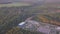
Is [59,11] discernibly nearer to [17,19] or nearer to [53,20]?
[53,20]

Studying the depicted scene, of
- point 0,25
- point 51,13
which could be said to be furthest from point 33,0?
point 0,25

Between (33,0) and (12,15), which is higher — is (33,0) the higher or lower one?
the higher one


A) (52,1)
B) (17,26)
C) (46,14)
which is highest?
(52,1)

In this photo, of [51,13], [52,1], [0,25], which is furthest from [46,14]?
[0,25]

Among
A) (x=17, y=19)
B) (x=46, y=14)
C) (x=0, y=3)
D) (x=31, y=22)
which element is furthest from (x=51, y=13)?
(x=0, y=3)

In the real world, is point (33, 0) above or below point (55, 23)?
above

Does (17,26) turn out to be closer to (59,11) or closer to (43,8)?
(43,8)
